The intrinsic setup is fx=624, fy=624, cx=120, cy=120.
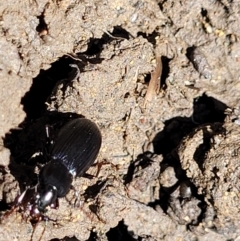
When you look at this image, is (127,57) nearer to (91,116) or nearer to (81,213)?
(91,116)

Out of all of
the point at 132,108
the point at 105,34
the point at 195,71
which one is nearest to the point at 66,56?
the point at 105,34

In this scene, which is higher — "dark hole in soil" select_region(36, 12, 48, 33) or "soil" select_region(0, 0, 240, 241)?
"dark hole in soil" select_region(36, 12, 48, 33)

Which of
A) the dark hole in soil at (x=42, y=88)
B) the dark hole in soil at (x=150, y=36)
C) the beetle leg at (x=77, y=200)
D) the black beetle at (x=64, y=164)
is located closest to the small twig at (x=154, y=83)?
the dark hole in soil at (x=150, y=36)

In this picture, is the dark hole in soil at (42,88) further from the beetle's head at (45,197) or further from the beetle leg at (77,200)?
the beetle leg at (77,200)

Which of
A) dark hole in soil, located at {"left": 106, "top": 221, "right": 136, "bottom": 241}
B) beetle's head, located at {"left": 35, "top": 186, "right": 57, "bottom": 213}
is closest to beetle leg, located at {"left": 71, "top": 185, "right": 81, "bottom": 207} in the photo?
beetle's head, located at {"left": 35, "top": 186, "right": 57, "bottom": 213}

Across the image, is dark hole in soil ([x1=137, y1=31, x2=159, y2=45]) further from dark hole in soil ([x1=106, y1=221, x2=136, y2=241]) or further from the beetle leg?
dark hole in soil ([x1=106, y1=221, x2=136, y2=241])

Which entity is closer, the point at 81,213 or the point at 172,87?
the point at 81,213
